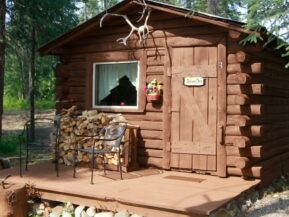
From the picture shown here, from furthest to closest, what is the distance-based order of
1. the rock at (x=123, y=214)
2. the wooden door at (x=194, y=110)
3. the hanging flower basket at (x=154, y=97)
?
the hanging flower basket at (x=154, y=97) → the wooden door at (x=194, y=110) → the rock at (x=123, y=214)

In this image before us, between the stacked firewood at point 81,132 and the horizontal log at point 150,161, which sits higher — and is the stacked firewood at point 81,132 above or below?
above

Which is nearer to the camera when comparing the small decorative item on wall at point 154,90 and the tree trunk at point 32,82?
the small decorative item on wall at point 154,90

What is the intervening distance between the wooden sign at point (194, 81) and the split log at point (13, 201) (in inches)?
125

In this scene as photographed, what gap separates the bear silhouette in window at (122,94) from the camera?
8.08 m

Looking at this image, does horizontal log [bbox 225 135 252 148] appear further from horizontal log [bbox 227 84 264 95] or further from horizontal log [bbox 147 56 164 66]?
horizontal log [bbox 147 56 164 66]

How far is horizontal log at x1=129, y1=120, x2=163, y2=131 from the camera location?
24.9 feet

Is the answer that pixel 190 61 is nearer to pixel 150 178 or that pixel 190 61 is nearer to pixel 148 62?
pixel 148 62

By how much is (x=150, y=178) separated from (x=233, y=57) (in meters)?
2.36

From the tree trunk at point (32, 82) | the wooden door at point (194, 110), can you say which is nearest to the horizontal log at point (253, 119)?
the wooden door at point (194, 110)

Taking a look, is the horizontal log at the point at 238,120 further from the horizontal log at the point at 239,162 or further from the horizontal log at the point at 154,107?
the horizontal log at the point at 154,107

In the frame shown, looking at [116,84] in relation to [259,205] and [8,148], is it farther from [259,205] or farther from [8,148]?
[8,148]

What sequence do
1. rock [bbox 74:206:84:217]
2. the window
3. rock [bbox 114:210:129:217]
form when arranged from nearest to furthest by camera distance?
1. rock [bbox 114:210:129:217]
2. rock [bbox 74:206:84:217]
3. the window

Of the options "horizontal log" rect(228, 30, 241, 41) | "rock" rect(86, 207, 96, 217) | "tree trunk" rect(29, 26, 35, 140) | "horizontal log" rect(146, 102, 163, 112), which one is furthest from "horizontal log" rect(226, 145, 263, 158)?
"tree trunk" rect(29, 26, 35, 140)

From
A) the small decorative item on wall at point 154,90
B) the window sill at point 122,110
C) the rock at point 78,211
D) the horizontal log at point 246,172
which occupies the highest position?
the small decorative item on wall at point 154,90
